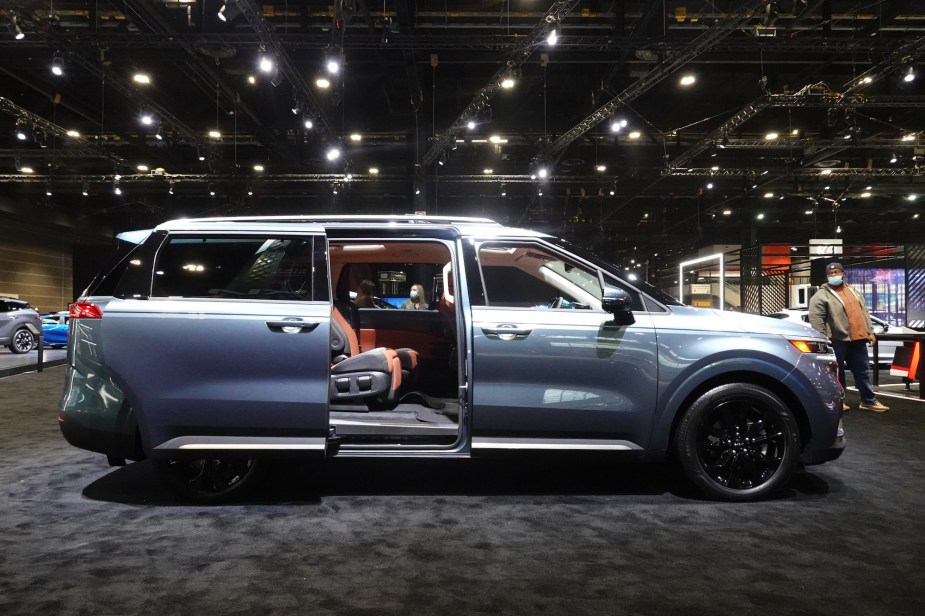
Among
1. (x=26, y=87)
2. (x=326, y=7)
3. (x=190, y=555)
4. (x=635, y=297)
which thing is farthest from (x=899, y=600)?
(x=26, y=87)

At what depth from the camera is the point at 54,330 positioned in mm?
15945

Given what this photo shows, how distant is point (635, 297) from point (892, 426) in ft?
13.8

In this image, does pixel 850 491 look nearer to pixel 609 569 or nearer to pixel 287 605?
pixel 609 569

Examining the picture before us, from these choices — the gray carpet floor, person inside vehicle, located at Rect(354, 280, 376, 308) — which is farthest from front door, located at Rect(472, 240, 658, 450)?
person inside vehicle, located at Rect(354, 280, 376, 308)

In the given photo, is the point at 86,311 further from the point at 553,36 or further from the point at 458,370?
the point at 553,36

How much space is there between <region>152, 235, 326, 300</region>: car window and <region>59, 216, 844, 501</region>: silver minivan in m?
0.01

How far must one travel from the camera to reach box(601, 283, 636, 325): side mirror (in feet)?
10.0

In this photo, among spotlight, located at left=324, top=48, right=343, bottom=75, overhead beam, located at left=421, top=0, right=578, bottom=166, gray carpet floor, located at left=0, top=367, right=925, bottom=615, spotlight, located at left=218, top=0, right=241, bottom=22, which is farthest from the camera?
spotlight, located at left=324, top=48, right=343, bottom=75

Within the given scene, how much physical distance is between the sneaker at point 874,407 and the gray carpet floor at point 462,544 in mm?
2822

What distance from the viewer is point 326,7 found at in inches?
348

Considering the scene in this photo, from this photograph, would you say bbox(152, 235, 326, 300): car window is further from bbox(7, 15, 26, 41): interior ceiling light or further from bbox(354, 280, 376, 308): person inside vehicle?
bbox(7, 15, 26, 41): interior ceiling light

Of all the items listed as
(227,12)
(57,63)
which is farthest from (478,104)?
Result: (57,63)

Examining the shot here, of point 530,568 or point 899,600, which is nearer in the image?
point 899,600

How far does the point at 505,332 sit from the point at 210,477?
2002 millimetres
